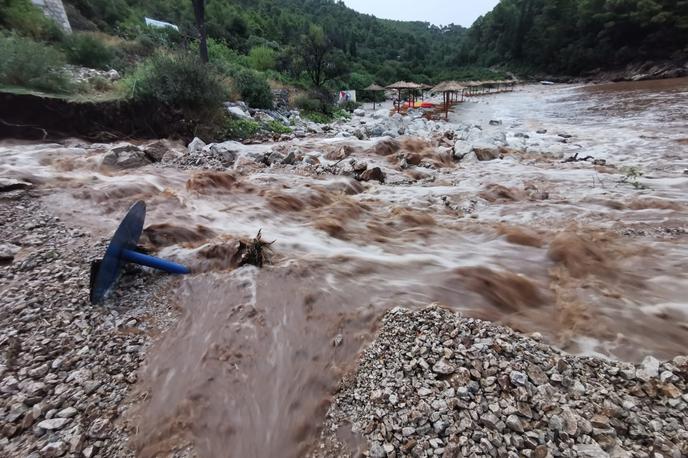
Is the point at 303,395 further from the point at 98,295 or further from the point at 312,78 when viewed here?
the point at 312,78

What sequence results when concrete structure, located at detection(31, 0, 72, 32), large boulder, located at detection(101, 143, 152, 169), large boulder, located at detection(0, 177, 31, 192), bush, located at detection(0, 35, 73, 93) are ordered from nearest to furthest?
1. large boulder, located at detection(0, 177, 31, 192)
2. large boulder, located at detection(101, 143, 152, 169)
3. bush, located at detection(0, 35, 73, 93)
4. concrete structure, located at detection(31, 0, 72, 32)

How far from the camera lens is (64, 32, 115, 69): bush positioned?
12502 mm

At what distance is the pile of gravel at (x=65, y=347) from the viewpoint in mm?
1766

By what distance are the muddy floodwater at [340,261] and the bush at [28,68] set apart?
79.7 inches

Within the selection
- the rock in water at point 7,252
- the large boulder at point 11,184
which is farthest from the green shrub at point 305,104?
the rock in water at point 7,252

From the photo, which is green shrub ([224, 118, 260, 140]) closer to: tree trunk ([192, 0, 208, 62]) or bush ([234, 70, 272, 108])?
bush ([234, 70, 272, 108])

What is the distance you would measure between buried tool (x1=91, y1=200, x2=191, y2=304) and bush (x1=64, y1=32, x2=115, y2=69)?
13.2 meters

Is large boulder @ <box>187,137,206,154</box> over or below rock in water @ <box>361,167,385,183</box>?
over

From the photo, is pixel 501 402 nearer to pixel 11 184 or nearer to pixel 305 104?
pixel 11 184

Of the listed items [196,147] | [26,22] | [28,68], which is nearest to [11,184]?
[196,147]

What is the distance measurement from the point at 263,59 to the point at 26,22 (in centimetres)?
1681

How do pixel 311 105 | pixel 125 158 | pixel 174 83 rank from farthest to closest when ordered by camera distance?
1. pixel 311 105
2. pixel 174 83
3. pixel 125 158

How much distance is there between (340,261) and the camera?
3.56 metres

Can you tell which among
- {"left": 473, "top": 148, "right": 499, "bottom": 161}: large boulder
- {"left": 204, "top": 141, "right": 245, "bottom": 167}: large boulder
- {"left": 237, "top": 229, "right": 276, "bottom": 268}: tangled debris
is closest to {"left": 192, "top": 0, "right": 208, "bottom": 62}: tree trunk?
{"left": 204, "top": 141, "right": 245, "bottom": 167}: large boulder
